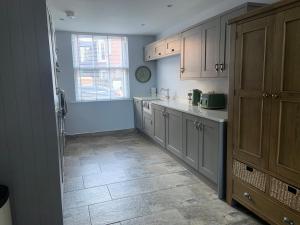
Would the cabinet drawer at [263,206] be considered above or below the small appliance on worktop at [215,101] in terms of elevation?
below

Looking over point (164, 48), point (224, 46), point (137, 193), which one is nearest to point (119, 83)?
point (164, 48)

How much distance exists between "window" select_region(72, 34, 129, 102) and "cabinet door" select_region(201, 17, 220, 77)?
2.81 meters

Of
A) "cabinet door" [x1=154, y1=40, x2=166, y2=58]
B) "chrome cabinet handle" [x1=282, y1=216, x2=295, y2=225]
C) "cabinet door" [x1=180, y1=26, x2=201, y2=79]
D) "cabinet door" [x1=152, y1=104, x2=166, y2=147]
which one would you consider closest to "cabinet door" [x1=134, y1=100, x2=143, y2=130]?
"cabinet door" [x1=152, y1=104, x2=166, y2=147]

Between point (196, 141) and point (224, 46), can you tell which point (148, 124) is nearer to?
point (196, 141)

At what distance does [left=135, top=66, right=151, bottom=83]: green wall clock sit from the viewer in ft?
19.3

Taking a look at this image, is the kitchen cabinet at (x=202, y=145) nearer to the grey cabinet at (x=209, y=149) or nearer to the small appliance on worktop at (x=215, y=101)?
the grey cabinet at (x=209, y=149)

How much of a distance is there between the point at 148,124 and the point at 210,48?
2.30m

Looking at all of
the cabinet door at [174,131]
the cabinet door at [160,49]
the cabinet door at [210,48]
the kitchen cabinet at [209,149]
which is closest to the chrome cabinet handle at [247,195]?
the kitchen cabinet at [209,149]

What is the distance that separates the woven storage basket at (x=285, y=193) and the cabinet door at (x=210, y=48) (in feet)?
5.32

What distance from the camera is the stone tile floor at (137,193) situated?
90.6 inches

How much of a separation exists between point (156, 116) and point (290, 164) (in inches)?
114

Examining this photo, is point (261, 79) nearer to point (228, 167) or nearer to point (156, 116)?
point (228, 167)

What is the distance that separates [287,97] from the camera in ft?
5.83

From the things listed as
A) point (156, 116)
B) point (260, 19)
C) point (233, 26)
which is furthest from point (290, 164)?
point (156, 116)
